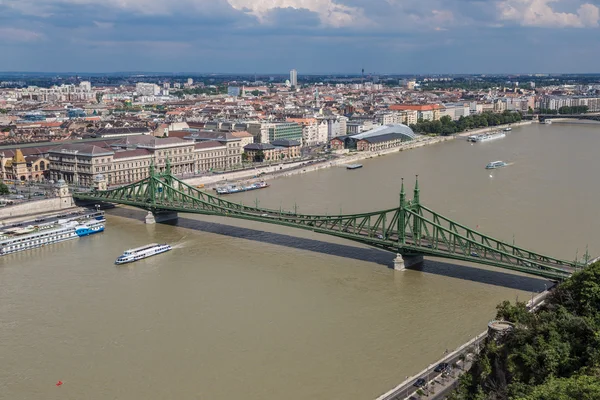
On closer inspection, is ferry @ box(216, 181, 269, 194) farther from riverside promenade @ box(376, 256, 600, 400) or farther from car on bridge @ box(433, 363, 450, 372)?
car on bridge @ box(433, 363, 450, 372)

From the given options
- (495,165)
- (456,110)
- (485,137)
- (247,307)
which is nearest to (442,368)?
(247,307)

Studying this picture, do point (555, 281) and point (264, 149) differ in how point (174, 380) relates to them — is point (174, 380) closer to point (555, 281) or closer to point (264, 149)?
point (555, 281)

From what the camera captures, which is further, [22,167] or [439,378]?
[22,167]

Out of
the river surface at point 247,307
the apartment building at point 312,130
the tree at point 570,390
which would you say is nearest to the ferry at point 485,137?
the apartment building at point 312,130

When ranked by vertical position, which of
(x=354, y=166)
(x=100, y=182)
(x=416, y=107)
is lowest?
(x=354, y=166)

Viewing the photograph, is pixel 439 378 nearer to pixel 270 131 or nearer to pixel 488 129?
pixel 270 131

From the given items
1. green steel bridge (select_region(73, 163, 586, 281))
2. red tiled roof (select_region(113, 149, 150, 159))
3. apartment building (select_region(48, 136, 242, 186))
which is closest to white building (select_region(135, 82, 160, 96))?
apartment building (select_region(48, 136, 242, 186))
